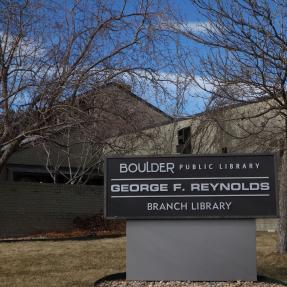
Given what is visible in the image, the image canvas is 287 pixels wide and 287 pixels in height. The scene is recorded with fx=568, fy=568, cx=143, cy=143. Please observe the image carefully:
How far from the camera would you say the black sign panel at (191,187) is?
30.8 ft

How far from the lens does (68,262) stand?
1223 cm

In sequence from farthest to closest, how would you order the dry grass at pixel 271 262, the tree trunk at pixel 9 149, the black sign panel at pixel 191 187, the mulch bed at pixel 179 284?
the tree trunk at pixel 9 149
the dry grass at pixel 271 262
the black sign panel at pixel 191 187
the mulch bed at pixel 179 284

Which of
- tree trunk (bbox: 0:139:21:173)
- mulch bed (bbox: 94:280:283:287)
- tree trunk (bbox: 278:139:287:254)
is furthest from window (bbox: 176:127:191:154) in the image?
mulch bed (bbox: 94:280:283:287)

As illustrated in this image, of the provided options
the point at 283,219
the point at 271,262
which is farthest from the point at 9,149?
the point at 271,262

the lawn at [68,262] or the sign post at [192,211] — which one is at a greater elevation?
the sign post at [192,211]

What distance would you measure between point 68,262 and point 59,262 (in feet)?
0.64

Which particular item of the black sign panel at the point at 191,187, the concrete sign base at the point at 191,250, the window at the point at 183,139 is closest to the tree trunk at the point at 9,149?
the window at the point at 183,139

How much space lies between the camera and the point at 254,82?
11891mm

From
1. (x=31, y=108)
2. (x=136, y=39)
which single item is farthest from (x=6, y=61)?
(x=136, y=39)

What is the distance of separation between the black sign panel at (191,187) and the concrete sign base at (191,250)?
198mm

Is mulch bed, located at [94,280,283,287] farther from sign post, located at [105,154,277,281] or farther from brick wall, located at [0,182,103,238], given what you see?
brick wall, located at [0,182,103,238]

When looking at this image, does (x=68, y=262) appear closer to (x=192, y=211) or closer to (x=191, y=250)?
(x=191, y=250)

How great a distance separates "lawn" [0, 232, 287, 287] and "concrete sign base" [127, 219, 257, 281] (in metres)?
1.07

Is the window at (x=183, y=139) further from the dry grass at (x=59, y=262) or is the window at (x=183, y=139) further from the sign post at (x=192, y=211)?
the sign post at (x=192, y=211)
